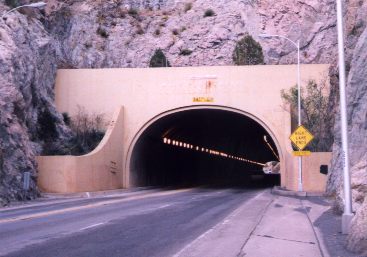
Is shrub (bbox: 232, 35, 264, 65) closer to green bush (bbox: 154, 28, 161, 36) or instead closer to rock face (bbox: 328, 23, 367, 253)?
green bush (bbox: 154, 28, 161, 36)

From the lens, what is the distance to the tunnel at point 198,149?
47.6 meters

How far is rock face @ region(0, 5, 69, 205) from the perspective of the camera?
30573 mm

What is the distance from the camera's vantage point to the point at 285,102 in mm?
42156

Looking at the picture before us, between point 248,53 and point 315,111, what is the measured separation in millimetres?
18959

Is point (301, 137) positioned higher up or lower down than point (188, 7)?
lower down

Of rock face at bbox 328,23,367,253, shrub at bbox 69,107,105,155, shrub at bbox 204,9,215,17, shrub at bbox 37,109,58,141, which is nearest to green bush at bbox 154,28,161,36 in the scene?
shrub at bbox 204,9,215,17

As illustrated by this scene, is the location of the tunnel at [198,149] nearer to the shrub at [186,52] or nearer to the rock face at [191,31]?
the rock face at [191,31]

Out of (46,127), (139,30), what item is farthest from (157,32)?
(46,127)

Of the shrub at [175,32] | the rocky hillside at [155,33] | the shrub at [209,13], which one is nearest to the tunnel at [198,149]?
the rocky hillside at [155,33]

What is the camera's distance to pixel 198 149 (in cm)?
6962

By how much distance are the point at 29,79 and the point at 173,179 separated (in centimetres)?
2785

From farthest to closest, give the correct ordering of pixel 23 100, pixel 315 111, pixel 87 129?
pixel 87 129, pixel 315 111, pixel 23 100

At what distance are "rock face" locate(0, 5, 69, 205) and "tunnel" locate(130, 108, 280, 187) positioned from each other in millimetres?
8122

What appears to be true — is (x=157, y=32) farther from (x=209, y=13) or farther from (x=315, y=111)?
(x=315, y=111)
